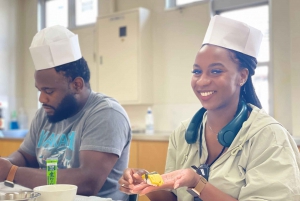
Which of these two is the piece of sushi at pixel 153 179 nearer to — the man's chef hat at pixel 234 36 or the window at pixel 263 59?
the man's chef hat at pixel 234 36

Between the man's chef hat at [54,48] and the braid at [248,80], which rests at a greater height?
the man's chef hat at [54,48]

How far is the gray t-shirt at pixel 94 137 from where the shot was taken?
1468 millimetres

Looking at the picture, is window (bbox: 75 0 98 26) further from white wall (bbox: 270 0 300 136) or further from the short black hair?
the short black hair

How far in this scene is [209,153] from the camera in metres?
1.31

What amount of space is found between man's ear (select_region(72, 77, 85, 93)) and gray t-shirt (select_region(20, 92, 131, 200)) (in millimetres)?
65

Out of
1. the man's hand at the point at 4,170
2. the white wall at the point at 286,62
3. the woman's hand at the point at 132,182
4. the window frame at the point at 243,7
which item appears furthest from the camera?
the window frame at the point at 243,7

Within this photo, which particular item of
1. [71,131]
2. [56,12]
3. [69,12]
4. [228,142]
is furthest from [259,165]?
[56,12]

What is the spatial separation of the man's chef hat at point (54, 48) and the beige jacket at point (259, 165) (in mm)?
837

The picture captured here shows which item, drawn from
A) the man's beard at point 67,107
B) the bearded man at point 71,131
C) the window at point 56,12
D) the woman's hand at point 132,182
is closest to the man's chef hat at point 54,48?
the bearded man at point 71,131

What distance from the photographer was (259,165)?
3.55ft

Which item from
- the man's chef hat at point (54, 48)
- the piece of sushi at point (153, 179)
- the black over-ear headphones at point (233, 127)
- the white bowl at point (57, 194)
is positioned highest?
the man's chef hat at point (54, 48)

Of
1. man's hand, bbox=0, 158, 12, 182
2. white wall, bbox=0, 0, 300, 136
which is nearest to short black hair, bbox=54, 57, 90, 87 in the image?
man's hand, bbox=0, 158, 12, 182

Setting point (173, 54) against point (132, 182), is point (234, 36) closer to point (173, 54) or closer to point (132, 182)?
point (132, 182)

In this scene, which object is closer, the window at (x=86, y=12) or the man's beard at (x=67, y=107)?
the man's beard at (x=67, y=107)
